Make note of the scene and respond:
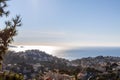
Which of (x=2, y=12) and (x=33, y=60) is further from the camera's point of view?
(x=33, y=60)

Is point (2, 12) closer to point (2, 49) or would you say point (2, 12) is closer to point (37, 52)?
point (2, 49)

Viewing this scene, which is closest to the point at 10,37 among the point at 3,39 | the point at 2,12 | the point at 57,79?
the point at 3,39

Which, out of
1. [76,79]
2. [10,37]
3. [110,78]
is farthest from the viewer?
[110,78]

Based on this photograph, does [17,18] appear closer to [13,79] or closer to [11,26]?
[11,26]

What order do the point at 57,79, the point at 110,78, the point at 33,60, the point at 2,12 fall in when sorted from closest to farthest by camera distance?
1. the point at 2,12
2. the point at 57,79
3. the point at 110,78
4. the point at 33,60

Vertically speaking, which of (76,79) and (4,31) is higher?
(4,31)

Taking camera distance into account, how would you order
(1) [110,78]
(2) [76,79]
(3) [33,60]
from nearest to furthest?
(2) [76,79] → (1) [110,78] → (3) [33,60]

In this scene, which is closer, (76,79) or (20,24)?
(76,79)

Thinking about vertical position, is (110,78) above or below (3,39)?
below

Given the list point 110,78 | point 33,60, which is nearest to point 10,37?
point 110,78
